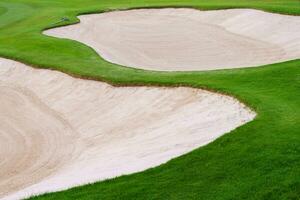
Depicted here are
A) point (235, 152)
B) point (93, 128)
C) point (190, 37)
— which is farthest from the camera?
point (190, 37)

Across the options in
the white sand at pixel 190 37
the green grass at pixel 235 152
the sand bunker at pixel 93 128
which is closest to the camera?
the green grass at pixel 235 152

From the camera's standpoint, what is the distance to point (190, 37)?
125 feet

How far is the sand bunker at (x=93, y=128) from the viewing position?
16844mm

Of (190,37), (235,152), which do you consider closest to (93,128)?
(235,152)

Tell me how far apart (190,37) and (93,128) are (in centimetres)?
1730

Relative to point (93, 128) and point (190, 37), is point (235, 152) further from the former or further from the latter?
point (190, 37)

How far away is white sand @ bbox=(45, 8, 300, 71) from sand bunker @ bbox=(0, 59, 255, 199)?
20.0 feet

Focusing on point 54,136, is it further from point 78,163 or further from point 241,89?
point 241,89

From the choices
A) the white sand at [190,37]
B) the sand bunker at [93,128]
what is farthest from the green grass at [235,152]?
the white sand at [190,37]

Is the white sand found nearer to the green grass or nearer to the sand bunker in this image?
the green grass

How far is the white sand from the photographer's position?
31.6 m

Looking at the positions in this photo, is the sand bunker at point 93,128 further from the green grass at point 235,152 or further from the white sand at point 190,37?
the white sand at point 190,37

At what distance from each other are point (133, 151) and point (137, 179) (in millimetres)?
3268

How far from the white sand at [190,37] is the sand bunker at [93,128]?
611 centimetres
